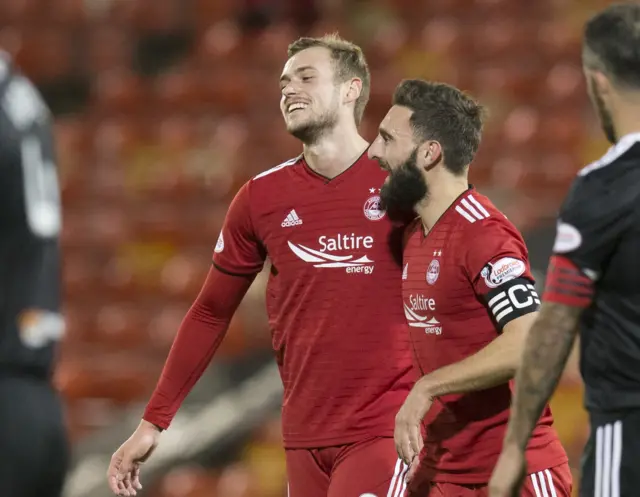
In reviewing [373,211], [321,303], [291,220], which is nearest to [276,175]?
[291,220]

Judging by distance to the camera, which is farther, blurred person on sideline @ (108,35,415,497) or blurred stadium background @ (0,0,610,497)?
blurred stadium background @ (0,0,610,497)

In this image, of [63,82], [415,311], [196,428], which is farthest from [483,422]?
[63,82]

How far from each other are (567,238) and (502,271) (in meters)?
0.80

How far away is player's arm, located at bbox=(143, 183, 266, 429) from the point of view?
436cm

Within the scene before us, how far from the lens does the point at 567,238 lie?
2.82 m

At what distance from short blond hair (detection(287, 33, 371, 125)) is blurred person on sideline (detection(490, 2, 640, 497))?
1.62 meters

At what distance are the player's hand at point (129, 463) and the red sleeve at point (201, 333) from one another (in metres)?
0.18

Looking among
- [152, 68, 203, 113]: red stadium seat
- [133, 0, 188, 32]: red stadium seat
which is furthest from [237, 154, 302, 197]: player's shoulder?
[133, 0, 188, 32]: red stadium seat

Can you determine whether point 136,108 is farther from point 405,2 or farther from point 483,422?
point 483,422

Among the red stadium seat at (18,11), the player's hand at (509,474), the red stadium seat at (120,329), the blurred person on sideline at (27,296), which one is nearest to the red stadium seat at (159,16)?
the red stadium seat at (18,11)

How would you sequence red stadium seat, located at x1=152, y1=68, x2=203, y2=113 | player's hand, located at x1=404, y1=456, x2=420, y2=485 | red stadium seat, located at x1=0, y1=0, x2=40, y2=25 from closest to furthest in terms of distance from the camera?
player's hand, located at x1=404, y1=456, x2=420, y2=485 → red stadium seat, located at x1=152, y1=68, x2=203, y2=113 → red stadium seat, located at x1=0, y1=0, x2=40, y2=25

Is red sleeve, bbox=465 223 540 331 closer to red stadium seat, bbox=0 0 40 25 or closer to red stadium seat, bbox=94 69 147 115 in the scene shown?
red stadium seat, bbox=94 69 147 115

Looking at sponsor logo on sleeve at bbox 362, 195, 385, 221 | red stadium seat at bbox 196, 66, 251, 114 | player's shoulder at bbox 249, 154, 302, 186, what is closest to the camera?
sponsor logo on sleeve at bbox 362, 195, 385, 221

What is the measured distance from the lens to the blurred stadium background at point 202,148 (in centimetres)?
788
